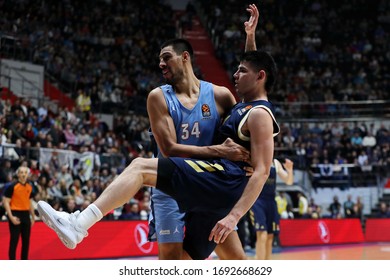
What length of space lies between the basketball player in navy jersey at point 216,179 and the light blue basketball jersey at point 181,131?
257 millimetres

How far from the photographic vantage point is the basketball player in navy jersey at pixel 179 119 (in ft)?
17.5

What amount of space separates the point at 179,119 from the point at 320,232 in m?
14.7

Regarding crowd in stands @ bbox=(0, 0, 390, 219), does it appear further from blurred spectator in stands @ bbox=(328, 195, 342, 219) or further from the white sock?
the white sock

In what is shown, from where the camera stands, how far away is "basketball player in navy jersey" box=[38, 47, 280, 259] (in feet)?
14.7

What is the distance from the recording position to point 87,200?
14375mm

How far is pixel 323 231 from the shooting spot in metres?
19.4

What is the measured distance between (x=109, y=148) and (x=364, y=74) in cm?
1379

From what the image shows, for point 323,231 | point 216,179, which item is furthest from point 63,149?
point 216,179

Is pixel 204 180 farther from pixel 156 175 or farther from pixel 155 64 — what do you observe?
pixel 155 64

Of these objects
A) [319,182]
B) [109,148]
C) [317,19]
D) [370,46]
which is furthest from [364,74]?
[109,148]

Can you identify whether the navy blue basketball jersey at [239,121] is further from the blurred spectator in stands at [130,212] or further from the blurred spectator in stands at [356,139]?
the blurred spectator in stands at [356,139]

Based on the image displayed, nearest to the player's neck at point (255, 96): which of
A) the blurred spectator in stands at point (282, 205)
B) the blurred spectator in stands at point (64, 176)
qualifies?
the blurred spectator in stands at point (64, 176)

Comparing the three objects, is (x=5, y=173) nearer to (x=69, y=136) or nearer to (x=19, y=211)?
(x=19, y=211)

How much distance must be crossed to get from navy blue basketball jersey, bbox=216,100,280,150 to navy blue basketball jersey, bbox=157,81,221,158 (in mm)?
180
